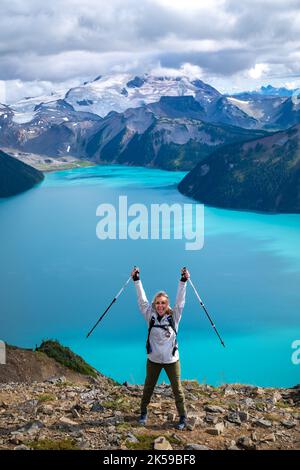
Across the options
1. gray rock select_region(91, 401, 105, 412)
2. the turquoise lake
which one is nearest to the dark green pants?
gray rock select_region(91, 401, 105, 412)

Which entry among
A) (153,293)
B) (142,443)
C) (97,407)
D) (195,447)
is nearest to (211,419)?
(195,447)

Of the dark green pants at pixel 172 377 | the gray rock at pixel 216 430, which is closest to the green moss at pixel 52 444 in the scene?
the dark green pants at pixel 172 377

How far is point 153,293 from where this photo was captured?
65.3m

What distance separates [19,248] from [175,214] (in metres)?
48.7

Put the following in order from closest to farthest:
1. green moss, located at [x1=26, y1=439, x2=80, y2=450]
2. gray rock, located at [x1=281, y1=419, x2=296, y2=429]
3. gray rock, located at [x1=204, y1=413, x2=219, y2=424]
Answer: green moss, located at [x1=26, y1=439, x2=80, y2=450] → gray rock, located at [x1=204, y1=413, x2=219, y2=424] → gray rock, located at [x1=281, y1=419, x2=296, y2=429]

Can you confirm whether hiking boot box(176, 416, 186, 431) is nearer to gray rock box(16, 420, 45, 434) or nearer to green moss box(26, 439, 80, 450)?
green moss box(26, 439, 80, 450)

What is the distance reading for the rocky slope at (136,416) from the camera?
10539 mm

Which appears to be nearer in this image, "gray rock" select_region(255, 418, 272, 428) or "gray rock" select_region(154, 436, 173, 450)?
"gray rock" select_region(154, 436, 173, 450)

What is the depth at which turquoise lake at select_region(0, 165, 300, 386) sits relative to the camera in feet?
157

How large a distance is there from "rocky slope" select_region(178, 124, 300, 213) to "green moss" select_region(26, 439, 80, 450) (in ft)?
476

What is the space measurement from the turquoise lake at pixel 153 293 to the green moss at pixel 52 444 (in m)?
10.5
